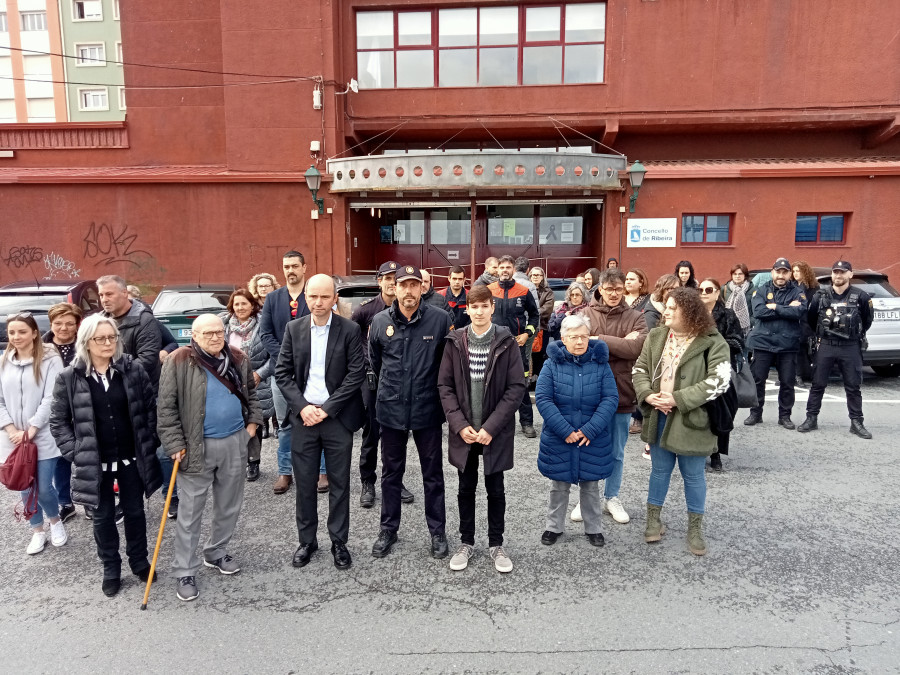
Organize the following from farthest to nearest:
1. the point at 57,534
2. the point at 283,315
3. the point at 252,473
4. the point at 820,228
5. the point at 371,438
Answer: the point at 820,228 → the point at 252,473 → the point at 283,315 → the point at 371,438 → the point at 57,534

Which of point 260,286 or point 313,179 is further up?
point 313,179

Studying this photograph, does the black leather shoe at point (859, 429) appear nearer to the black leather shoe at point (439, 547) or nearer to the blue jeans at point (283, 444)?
the black leather shoe at point (439, 547)

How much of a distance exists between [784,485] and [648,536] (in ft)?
5.98

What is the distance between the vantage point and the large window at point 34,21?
1818 inches

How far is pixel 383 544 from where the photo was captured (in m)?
3.84

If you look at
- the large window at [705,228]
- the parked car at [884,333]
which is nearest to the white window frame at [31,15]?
the large window at [705,228]

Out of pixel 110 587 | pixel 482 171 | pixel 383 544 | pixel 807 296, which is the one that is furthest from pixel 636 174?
pixel 110 587

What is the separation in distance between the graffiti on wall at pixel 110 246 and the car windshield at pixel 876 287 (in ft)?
55.7

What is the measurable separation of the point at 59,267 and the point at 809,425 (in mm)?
18548

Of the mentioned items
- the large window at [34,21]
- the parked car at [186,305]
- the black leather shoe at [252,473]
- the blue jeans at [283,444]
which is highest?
the large window at [34,21]

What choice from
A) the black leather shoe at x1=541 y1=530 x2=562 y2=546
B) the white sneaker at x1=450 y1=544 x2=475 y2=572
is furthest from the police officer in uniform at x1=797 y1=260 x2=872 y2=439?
the white sneaker at x1=450 y1=544 x2=475 y2=572

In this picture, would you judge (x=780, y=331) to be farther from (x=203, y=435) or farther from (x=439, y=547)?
(x=203, y=435)

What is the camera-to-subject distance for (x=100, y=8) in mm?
43969

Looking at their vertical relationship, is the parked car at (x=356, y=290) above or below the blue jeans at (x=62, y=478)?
above
